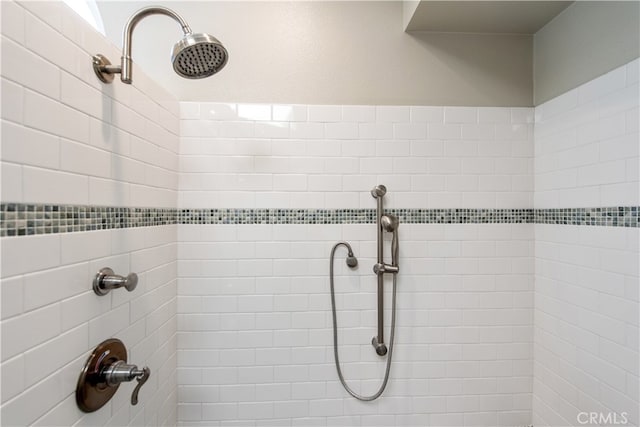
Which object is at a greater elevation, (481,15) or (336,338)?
(481,15)

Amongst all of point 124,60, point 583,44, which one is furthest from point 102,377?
point 583,44

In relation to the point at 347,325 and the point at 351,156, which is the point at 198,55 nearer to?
the point at 351,156

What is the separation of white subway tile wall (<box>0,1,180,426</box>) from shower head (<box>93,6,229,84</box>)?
0.04m

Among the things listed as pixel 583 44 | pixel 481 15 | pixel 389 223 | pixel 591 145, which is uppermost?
pixel 481 15

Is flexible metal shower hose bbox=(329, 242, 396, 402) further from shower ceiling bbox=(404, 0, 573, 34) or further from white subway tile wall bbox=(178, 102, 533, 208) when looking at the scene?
shower ceiling bbox=(404, 0, 573, 34)

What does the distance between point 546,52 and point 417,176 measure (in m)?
0.85

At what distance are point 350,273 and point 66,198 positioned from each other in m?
1.09

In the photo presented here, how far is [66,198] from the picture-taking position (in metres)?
0.77

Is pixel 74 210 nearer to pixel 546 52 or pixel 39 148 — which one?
pixel 39 148

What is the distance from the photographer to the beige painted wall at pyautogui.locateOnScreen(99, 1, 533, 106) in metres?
1.40

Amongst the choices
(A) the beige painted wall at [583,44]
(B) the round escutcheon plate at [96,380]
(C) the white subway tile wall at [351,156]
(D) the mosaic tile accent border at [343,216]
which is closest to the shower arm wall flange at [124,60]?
(C) the white subway tile wall at [351,156]

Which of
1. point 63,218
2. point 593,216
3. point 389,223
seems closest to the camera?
point 63,218

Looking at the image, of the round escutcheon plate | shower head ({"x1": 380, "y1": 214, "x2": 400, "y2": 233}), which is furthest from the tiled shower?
the round escutcheon plate

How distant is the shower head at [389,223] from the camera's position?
51.7 inches
